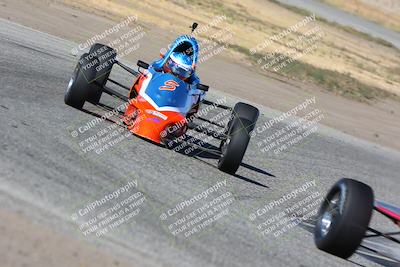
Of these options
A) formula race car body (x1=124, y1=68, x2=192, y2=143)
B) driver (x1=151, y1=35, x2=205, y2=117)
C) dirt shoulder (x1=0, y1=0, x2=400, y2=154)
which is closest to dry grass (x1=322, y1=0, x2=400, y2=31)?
dirt shoulder (x1=0, y1=0, x2=400, y2=154)

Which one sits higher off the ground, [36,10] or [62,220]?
[62,220]

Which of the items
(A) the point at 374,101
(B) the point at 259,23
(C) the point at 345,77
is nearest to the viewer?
(A) the point at 374,101

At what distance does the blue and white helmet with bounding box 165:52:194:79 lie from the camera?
11.8 meters

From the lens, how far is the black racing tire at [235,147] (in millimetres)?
10484

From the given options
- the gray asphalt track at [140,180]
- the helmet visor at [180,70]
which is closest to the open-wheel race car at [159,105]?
the helmet visor at [180,70]

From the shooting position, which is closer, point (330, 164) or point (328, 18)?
point (330, 164)

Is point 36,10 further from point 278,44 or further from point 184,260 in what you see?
point 184,260

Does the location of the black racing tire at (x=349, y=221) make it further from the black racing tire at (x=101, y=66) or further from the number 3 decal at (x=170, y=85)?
the black racing tire at (x=101, y=66)

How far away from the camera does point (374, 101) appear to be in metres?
26.7

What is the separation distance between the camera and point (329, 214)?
8367 millimetres

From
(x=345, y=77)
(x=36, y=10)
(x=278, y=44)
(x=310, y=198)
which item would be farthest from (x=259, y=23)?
(x=310, y=198)

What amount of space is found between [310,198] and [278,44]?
791 inches

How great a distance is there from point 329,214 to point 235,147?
2369 mm

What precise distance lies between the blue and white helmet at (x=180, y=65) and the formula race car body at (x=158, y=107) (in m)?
0.25
